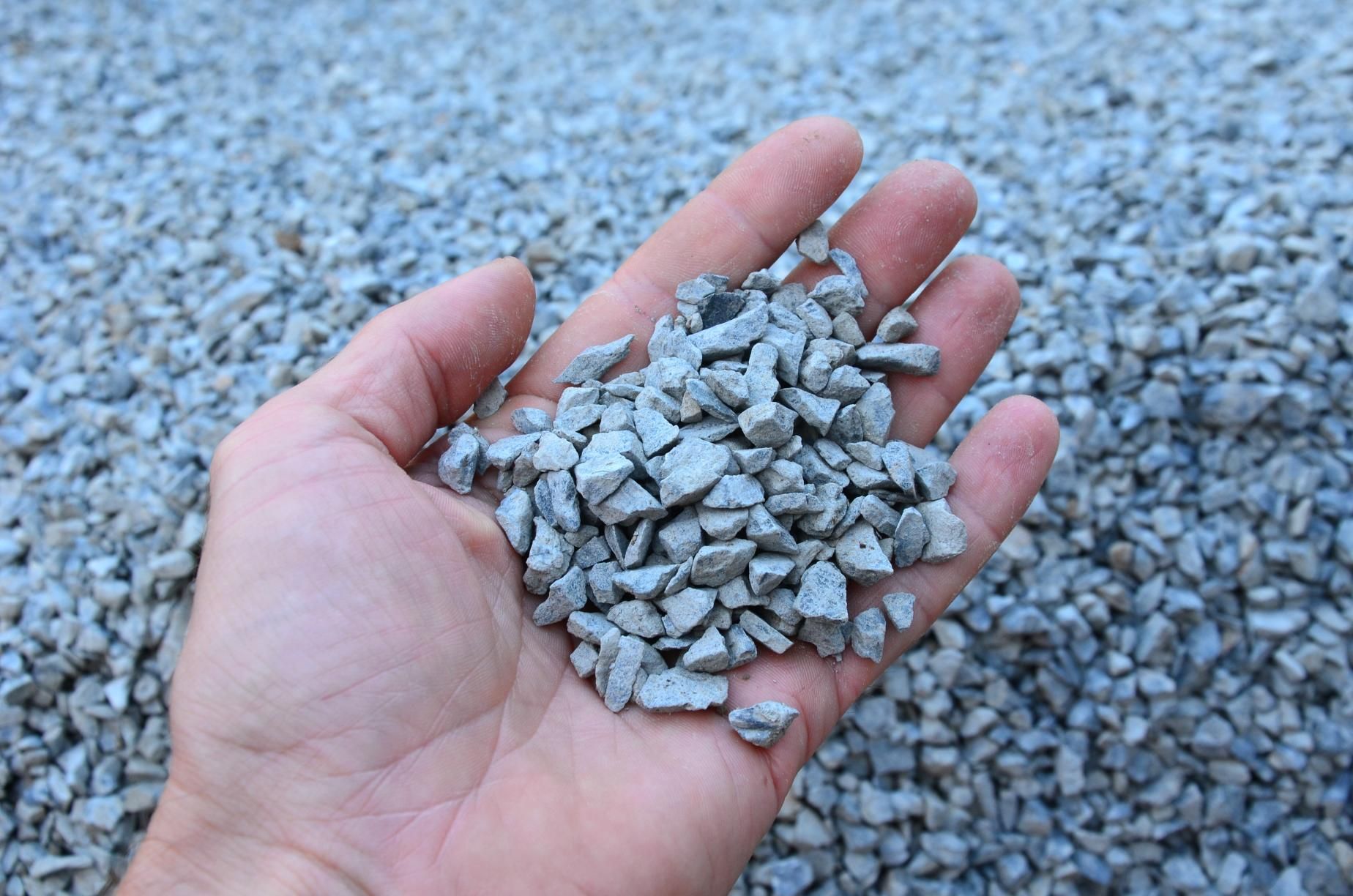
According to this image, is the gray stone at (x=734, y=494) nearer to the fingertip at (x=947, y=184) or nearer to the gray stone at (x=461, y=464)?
the gray stone at (x=461, y=464)

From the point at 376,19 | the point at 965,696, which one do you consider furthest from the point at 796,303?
the point at 376,19

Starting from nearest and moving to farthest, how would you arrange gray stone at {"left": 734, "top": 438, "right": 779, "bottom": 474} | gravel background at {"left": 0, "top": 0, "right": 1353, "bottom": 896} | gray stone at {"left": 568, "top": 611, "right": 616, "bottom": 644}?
gray stone at {"left": 568, "top": 611, "right": 616, "bottom": 644}, gray stone at {"left": 734, "top": 438, "right": 779, "bottom": 474}, gravel background at {"left": 0, "top": 0, "right": 1353, "bottom": 896}

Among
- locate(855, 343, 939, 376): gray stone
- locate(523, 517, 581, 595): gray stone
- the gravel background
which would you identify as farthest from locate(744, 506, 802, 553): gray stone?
the gravel background

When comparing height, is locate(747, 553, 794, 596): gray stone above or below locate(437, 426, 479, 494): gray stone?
below

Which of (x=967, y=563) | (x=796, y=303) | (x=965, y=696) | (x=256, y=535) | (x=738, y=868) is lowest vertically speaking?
(x=965, y=696)

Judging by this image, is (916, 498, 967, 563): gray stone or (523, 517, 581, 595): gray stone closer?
(523, 517, 581, 595): gray stone

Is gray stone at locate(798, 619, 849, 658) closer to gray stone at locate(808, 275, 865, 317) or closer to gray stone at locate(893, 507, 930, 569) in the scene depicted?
gray stone at locate(893, 507, 930, 569)

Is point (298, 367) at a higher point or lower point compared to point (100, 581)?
higher

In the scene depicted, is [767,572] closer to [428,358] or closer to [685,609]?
[685,609]

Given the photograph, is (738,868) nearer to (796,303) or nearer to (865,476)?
(865,476)
